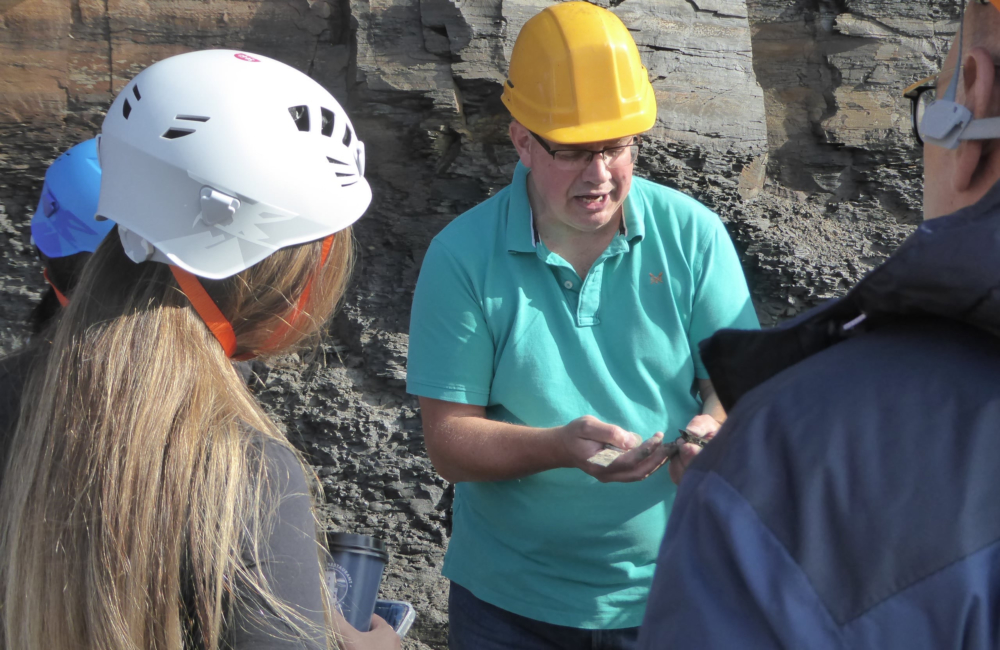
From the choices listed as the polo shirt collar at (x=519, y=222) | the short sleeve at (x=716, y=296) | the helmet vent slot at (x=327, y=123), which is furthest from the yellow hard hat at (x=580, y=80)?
the helmet vent slot at (x=327, y=123)

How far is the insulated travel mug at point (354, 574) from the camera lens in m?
1.63

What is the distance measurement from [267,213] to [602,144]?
1.01 metres

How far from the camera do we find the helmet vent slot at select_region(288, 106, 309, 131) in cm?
157

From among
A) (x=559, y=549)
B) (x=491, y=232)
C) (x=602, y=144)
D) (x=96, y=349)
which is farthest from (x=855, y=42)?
(x=96, y=349)

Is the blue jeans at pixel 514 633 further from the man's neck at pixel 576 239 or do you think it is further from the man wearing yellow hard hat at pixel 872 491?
the man wearing yellow hard hat at pixel 872 491

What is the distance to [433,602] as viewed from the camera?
382 centimetres

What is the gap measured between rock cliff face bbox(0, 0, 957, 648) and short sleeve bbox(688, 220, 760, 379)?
1982 mm

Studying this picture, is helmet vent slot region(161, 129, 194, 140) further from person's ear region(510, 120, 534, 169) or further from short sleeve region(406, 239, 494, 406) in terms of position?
person's ear region(510, 120, 534, 169)

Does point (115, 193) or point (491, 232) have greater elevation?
point (115, 193)

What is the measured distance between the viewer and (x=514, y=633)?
2.05m

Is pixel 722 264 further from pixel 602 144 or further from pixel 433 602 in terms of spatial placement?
pixel 433 602

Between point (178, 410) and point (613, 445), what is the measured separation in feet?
3.10

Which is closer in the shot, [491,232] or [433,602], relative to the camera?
[491,232]

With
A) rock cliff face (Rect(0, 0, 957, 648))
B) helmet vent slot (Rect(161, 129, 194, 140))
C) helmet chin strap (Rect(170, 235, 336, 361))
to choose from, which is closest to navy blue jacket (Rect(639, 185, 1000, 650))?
helmet chin strap (Rect(170, 235, 336, 361))
